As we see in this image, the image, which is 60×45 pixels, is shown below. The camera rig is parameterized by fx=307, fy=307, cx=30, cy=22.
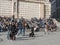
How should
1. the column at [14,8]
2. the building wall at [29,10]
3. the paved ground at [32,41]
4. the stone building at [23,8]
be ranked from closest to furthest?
the paved ground at [32,41], the column at [14,8], the stone building at [23,8], the building wall at [29,10]

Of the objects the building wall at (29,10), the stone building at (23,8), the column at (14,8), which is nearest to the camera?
the column at (14,8)

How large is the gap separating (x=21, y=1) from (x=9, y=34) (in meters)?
17.9

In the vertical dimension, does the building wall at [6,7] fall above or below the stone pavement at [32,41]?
above

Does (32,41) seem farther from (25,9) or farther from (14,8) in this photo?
(25,9)

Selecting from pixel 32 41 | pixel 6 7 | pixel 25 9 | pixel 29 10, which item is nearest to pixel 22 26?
pixel 32 41

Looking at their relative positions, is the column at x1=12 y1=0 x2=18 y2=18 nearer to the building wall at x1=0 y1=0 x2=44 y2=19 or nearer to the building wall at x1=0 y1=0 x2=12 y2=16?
the building wall at x1=0 y1=0 x2=44 y2=19

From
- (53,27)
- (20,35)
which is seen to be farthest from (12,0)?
(20,35)

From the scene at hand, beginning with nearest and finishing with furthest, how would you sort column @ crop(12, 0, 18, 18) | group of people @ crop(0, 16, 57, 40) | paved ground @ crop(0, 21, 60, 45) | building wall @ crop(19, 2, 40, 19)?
1. paved ground @ crop(0, 21, 60, 45)
2. group of people @ crop(0, 16, 57, 40)
3. column @ crop(12, 0, 18, 18)
4. building wall @ crop(19, 2, 40, 19)

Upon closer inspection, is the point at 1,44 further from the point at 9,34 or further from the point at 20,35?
the point at 20,35

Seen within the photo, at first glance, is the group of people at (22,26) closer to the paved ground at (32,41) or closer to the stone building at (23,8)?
the paved ground at (32,41)

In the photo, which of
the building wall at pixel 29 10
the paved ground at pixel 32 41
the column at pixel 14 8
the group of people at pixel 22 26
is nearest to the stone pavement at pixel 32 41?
the paved ground at pixel 32 41

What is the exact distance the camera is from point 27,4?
42.4 meters

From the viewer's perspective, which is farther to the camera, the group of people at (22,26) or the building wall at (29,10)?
the building wall at (29,10)

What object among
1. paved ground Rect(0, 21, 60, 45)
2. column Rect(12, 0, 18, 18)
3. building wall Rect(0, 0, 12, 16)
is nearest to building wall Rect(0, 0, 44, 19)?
building wall Rect(0, 0, 12, 16)
